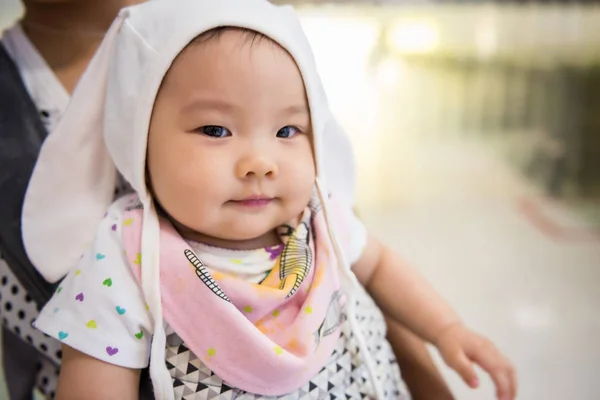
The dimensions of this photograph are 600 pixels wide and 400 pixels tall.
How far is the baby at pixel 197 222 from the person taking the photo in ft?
1.52

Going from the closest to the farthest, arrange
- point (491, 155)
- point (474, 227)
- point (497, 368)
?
point (497, 368) < point (474, 227) < point (491, 155)

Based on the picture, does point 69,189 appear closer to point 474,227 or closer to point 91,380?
point 91,380

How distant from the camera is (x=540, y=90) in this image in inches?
60.2

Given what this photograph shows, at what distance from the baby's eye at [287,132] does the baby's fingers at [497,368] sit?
10.5 inches

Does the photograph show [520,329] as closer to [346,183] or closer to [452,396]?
[452,396]

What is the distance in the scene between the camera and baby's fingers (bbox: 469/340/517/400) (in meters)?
0.55

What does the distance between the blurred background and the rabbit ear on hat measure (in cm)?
34

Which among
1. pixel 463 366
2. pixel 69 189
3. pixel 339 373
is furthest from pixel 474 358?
pixel 69 189

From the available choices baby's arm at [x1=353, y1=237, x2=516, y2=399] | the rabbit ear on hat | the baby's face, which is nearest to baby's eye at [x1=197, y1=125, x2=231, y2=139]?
the baby's face

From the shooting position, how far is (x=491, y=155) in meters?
1.54

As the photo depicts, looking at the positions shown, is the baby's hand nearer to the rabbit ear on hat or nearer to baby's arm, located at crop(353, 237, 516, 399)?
baby's arm, located at crop(353, 237, 516, 399)

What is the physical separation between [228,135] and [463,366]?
A: 0.31 m

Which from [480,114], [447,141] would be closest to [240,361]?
[447,141]

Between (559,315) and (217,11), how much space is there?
28.3 inches
